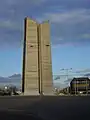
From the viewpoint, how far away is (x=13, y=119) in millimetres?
37062

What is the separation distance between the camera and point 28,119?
37.6 meters

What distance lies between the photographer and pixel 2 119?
3600 centimetres

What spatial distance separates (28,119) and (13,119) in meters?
1.50

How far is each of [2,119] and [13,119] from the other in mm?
1419

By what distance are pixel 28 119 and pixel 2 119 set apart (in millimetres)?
2829
